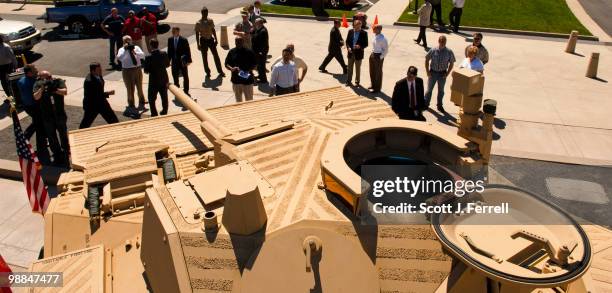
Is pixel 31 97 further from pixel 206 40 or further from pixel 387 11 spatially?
pixel 387 11

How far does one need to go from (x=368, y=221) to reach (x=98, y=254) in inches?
129

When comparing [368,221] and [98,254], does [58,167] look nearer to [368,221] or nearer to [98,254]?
[98,254]

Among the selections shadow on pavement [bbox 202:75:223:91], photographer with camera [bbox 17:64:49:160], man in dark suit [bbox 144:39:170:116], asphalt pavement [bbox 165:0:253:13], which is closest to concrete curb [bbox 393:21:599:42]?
asphalt pavement [bbox 165:0:253:13]

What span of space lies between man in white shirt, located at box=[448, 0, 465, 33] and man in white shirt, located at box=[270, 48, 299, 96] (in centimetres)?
1127

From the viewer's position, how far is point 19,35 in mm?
18641

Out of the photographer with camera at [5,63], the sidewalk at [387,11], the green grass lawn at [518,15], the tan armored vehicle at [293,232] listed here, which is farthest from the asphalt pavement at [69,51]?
the green grass lawn at [518,15]

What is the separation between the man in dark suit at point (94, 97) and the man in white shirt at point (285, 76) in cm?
359

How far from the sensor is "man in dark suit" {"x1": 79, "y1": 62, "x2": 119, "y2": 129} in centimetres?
1099

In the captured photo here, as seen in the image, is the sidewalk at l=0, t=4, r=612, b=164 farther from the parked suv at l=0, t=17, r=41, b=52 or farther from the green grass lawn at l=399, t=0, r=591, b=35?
the parked suv at l=0, t=17, r=41, b=52

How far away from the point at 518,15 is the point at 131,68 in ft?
57.7

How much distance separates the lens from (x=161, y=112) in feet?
44.1

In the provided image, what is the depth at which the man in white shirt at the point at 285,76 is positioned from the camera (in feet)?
39.3

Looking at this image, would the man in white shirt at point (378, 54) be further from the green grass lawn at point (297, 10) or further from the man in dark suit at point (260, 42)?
the green grass lawn at point (297, 10)

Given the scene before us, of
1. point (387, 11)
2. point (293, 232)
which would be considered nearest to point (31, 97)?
point (293, 232)
